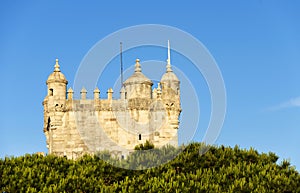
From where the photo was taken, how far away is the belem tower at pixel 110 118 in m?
47.7

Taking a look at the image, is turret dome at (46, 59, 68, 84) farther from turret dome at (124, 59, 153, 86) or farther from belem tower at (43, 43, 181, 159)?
turret dome at (124, 59, 153, 86)

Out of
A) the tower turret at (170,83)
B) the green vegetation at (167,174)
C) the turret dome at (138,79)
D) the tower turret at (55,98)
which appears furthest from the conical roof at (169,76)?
the green vegetation at (167,174)

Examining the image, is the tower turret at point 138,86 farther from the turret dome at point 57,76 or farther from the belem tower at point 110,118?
the turret dome at point 57,76

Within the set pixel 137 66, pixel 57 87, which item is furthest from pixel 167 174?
pixel 137 66

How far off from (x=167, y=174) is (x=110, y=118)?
22.7 m

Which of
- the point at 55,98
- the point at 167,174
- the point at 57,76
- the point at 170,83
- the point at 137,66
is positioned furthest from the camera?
the point at 170,83

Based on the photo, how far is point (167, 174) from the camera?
26.2 metres

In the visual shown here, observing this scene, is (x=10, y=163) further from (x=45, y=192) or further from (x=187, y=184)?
(x=187, y=184)

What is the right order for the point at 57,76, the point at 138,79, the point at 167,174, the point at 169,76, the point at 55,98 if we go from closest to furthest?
the point at 167,174
the point at 55,98
the point at 57,76
the point at 138,79
the point at 169,76

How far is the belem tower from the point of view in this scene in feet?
156

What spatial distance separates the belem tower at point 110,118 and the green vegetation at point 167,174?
1773 cm

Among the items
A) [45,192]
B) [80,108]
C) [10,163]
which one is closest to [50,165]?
[10,163]

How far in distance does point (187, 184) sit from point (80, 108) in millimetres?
24358

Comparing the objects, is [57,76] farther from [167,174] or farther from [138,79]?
[167,174]
